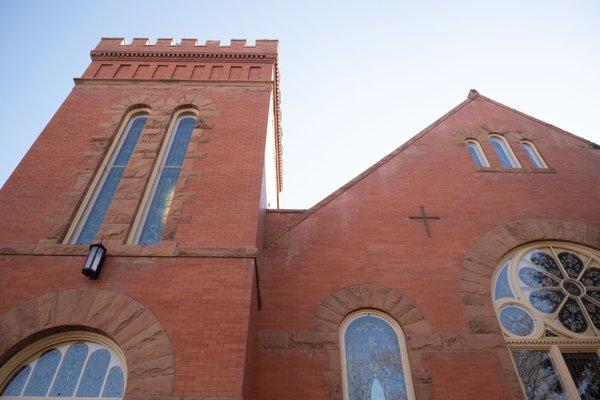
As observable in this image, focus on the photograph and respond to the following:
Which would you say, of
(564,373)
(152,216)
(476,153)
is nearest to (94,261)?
(152,216)

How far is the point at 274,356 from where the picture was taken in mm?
6508

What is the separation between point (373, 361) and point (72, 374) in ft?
14.1

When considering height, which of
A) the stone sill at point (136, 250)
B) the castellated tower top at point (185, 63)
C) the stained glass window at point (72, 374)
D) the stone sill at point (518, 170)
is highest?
the castellated tower top at point (185, 63)

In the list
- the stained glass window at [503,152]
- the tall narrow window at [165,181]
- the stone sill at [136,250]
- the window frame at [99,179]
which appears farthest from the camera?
the stained glass window at [503,152]

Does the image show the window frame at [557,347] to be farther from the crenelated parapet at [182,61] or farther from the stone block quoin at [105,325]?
the crenelated parapet at [182,61]

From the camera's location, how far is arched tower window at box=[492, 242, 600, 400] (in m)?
6.52

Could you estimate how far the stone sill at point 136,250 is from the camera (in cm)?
623

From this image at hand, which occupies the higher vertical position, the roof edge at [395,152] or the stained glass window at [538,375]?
the roof edge at [395,152]

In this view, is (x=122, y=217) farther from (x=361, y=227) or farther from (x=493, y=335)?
(x=493, y=335)

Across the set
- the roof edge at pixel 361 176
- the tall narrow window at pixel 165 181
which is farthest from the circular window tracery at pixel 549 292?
the tall narrow window at pixel 165 181

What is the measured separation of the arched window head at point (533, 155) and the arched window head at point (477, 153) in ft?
3.87

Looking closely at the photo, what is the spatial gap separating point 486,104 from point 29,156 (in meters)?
11.3

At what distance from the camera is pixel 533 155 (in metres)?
10.4

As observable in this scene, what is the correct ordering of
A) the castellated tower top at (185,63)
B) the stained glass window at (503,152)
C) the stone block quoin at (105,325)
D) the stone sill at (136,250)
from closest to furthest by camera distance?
1. the stone block quoin at (105,325)
2. the stone sill at (136,250)
3. the castellated tower top at (185,63)
4. the stained glass window at (503,152)
